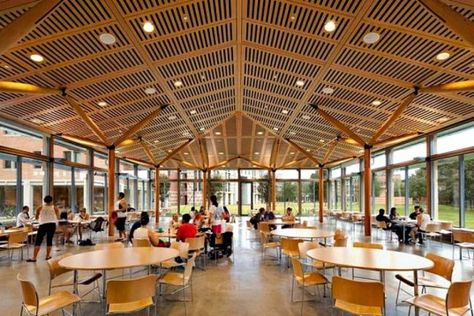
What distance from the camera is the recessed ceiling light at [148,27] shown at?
657 cm

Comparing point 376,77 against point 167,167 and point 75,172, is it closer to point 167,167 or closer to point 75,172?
point 75,172

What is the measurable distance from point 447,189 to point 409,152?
2740mm

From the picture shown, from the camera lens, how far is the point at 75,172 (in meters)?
14.7

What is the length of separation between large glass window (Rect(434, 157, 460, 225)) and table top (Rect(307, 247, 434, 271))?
8610 mm

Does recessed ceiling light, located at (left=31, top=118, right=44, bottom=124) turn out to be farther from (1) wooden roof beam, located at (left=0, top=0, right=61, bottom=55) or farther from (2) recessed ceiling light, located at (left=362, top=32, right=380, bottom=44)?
(2) recessed ceiling light, located at (left=362, top=32, right=380, bottom=44)

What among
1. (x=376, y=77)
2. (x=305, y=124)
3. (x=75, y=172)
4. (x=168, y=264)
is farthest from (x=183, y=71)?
(x=75, y=172)

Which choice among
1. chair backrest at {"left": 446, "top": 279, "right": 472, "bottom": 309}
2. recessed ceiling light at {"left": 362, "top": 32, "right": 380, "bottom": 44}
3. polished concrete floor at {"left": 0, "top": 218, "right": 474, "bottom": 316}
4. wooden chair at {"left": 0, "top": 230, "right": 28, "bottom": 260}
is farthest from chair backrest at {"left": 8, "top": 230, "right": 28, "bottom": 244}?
recessed ceiling light at {"left": 362, "top": 32, "right": 380, "bottom": 44}

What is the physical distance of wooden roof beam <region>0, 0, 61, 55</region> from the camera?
180 inches

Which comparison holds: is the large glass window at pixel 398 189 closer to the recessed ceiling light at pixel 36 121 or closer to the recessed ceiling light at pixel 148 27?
the recessed ceiling light at pixel 148 27

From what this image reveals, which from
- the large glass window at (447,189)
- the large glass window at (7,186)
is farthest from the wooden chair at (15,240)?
the large glass window at (447,189)

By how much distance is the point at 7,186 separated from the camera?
10.8 meters

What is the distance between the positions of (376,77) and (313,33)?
2.39 m

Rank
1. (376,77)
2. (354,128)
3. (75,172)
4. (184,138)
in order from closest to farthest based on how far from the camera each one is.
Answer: (376,77) < (354,128) < (75,172) < (184,138)

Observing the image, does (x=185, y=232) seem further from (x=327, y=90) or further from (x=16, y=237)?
(x=327, y=90)
